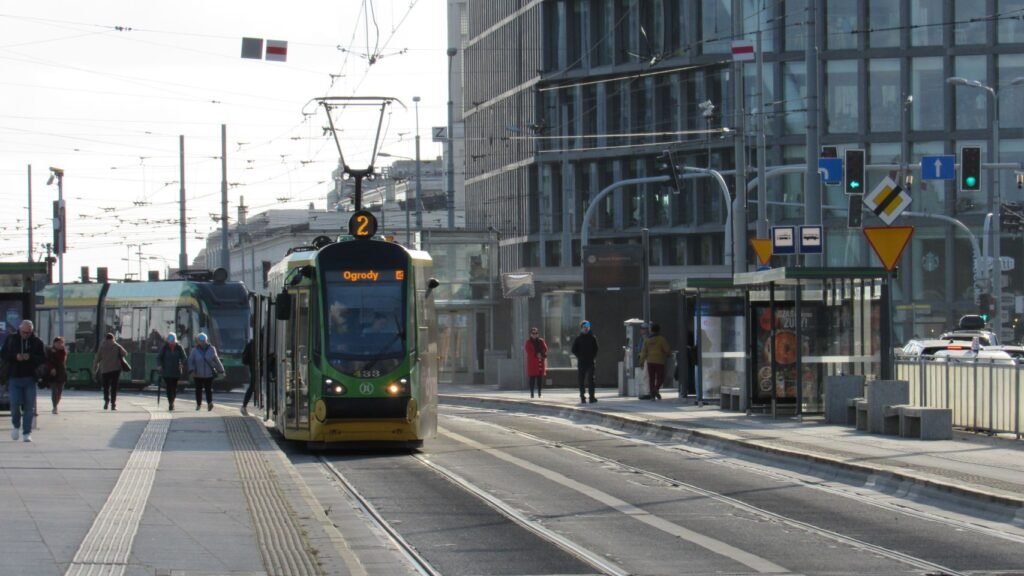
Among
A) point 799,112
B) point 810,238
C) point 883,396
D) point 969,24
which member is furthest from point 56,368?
point 969,24

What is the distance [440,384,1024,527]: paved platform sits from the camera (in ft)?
51.3

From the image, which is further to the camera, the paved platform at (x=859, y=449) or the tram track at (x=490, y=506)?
the paved platform at (x=859, y=449)

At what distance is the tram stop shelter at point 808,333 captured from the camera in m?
25.5

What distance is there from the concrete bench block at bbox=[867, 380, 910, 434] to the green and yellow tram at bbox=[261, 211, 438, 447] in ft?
21.5

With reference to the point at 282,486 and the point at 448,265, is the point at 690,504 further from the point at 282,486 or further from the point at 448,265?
the point at 448,265

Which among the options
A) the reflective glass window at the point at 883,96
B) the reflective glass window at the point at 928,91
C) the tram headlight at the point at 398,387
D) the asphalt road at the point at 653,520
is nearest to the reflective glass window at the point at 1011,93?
the reflective glass window at the point at 928,91

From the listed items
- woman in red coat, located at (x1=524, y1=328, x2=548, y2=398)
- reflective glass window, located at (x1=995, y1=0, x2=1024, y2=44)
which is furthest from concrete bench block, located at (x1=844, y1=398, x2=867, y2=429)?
reflective glass window, located at (x1=995, y1=0, x2=1024, y2=44)

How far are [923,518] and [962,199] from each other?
167 feet

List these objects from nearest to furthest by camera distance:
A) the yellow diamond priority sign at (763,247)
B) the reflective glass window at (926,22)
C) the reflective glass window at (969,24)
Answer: the yellow diamond priority sign at (763,247), the reflective glass window at (969,24), the reflective glass window at (926,22)

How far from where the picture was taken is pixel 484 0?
82938 mm

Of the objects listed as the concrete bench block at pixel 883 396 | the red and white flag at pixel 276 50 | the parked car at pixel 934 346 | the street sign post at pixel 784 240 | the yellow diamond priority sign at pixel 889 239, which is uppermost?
the red and white flag at pixel 276 50

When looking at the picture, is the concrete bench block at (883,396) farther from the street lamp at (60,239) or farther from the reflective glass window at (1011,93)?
the reflective glass window at (1011,93)

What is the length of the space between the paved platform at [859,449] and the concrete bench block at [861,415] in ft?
0.47

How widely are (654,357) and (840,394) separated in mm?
9709
